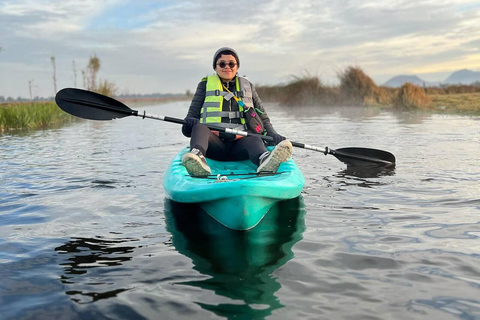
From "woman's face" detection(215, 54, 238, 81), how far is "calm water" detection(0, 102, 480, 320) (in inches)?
54.5

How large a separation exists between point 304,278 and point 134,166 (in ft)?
14.6

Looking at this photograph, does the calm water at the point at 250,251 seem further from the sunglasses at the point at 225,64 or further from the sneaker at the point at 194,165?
the sunglasses at the point at 225,64

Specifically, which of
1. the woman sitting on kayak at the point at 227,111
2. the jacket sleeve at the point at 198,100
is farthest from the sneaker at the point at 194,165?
the jacket sleeve at the point at 198,100

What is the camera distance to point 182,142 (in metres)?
9.69

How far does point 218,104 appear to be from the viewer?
16.0 ft

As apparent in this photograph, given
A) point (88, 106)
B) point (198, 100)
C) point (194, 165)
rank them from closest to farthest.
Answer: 1. point (194, 165)
2. point (198, 100)
3. point (88, 106)

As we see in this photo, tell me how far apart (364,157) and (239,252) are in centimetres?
366

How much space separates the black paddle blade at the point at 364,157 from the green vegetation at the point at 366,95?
9.34 m

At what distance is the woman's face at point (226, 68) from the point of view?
487cm

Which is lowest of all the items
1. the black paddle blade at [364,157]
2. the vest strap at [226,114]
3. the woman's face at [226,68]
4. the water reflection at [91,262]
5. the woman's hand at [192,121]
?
the water reflection at [91,262]

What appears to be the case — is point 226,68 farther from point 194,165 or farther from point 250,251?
point 250,251

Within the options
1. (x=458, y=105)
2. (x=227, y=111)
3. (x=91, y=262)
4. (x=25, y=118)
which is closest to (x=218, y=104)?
(x=227, y=111)

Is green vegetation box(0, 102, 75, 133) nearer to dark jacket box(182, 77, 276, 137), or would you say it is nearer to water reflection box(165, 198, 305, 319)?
dark jacket box(182, 77, 276, 137)

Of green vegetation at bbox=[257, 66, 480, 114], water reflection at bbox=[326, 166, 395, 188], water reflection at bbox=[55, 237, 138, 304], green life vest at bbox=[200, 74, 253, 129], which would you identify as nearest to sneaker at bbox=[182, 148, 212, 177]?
water reflection at bbox=[55, 237, 138, 304]
